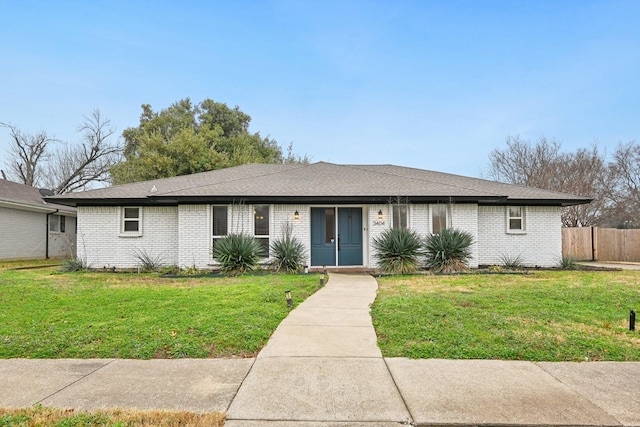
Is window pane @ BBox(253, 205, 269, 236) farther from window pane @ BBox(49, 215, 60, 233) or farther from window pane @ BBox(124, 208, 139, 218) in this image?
window pane @ BBox(49, 215, 60, 233)

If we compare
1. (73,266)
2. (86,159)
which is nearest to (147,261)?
(73,266)

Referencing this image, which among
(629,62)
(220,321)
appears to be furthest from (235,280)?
(629,62)

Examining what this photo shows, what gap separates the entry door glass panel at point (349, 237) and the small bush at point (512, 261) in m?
5.19

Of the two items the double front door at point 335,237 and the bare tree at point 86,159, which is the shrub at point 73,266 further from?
the bare tree at point 86,159

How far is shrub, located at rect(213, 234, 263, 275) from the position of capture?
1065 centimetres

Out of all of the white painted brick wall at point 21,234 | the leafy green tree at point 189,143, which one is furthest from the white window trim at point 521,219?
the white painted brick wall at point 21,234

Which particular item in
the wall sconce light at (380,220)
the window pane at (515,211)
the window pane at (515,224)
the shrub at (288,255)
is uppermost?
the window pane at (515,211)

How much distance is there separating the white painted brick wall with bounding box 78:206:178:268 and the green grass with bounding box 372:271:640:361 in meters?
8.09

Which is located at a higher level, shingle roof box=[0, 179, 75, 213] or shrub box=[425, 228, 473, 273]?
shingle roof box=[0, 179, 75, 213]

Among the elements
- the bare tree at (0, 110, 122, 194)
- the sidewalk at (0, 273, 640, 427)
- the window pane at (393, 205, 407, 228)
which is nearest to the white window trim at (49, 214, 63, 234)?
the bare tree at (0, 110, 122, 194)

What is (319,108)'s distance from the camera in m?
22.2

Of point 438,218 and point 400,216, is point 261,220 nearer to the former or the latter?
point 400,216

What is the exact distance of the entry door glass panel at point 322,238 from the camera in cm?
1201

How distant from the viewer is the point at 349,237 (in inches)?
476
